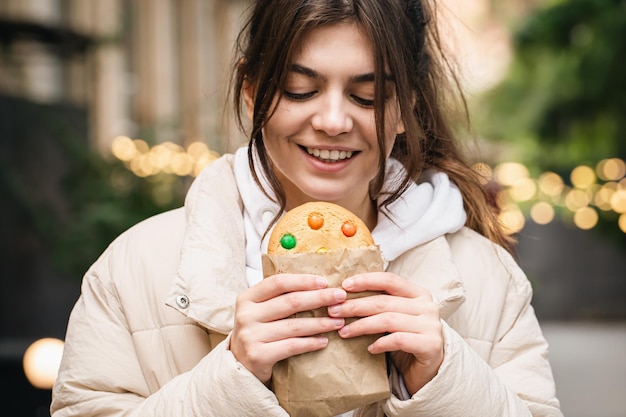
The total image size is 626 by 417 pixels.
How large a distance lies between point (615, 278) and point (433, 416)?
10.9 meters

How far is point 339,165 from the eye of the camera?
7.10ft

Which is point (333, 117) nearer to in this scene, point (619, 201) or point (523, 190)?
point (619, 201)

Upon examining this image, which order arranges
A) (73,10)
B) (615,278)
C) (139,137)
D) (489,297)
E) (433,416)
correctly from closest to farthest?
1. (433,416)
2. (489,297)
3. (139,137)
4. (73,10)
5. (615,278)

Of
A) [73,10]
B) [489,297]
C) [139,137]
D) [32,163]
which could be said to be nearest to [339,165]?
[489,297]

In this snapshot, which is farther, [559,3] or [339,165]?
[559,3]

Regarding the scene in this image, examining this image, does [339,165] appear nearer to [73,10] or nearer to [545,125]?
[73,10]

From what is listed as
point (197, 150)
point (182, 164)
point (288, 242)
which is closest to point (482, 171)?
point (288, 242)

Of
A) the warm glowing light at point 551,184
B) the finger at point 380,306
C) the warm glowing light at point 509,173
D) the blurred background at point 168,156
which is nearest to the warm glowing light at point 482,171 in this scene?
the blurred background at point 168,156

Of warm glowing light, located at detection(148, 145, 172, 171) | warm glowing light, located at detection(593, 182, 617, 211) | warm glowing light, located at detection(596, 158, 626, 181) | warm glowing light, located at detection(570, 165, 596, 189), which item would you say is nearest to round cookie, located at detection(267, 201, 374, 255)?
warm glowing light, located at detection(148, 145, 172, 171)

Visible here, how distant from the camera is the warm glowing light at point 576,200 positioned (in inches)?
453

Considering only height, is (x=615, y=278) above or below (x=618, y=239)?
below

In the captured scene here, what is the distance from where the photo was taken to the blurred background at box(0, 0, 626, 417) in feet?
23.1

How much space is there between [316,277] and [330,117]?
422 mm

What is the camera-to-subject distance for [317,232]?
6.37ft
